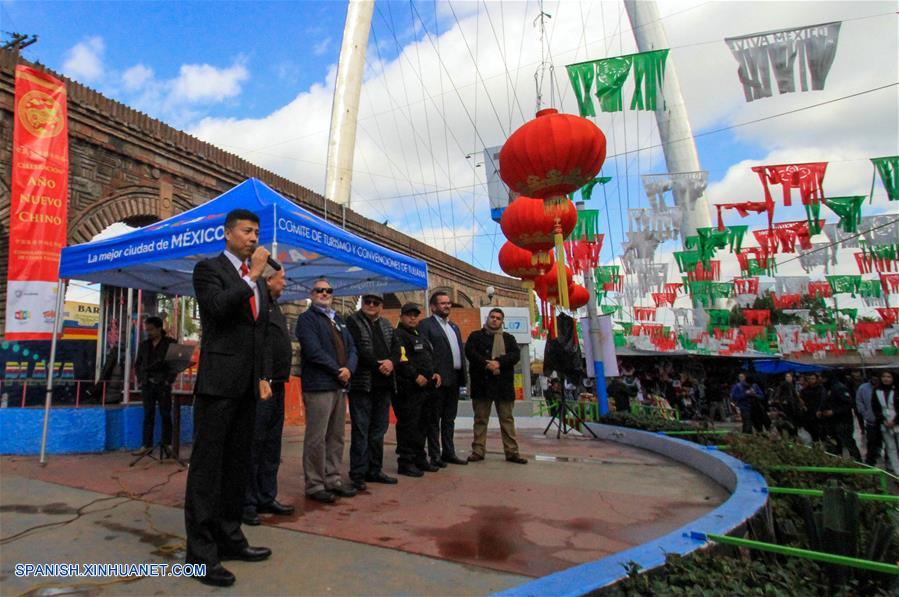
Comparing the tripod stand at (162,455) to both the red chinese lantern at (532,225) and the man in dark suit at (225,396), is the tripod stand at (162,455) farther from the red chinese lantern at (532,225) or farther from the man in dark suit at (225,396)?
the red chinese lantern at (532,225)

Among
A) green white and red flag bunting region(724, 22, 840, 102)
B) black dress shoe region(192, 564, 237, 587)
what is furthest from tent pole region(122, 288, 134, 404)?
green white and red flag bunting region(724, 22, 840, 102)

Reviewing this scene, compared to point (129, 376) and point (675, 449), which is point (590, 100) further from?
point (129, 376)

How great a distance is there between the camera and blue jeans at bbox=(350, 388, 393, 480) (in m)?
4.45

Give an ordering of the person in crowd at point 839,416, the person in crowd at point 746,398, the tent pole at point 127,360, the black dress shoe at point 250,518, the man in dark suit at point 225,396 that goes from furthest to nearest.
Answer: the person in crowd at point 746,398 → the person in crowd at point 839,416 → the tent pole at point 127,360 → the black dress shoe at point 250,518 → the man in dark suit at point 225,396

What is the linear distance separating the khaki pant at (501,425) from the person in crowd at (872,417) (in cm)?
719

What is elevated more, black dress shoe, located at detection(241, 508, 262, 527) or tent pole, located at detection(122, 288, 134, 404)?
tent pole, located at detection(122, 288, 134, 404)

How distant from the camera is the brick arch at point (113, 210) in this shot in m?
7.80

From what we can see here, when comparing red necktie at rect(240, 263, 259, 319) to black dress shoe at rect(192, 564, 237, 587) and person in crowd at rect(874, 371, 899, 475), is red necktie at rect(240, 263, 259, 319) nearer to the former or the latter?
black dress shoe at rect(192, 564, 237, 587)

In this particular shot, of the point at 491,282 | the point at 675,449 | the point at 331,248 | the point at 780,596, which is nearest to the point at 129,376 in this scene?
the point at 331,248

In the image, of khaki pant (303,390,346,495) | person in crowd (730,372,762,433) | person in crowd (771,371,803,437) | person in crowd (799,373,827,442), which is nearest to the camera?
khaki pant (303,390,346,495)

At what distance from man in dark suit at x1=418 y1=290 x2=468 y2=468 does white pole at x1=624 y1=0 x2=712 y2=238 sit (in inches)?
781

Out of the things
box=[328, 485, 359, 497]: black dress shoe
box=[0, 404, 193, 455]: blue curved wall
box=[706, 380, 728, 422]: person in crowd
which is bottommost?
box=[706, 380, 728, 422]: person in crowd

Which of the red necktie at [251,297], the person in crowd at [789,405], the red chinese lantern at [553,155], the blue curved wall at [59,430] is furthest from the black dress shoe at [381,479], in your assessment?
the person in crowd at [789,405]

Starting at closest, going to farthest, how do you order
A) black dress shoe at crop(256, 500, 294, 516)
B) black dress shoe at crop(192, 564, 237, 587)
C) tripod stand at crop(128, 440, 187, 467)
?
black dress shoe at crop(192, 564, 237, 587)
black dress shoe at crop(256, 500, 294, 516)
tripod stand at crop(128, 440, 187, 467)
